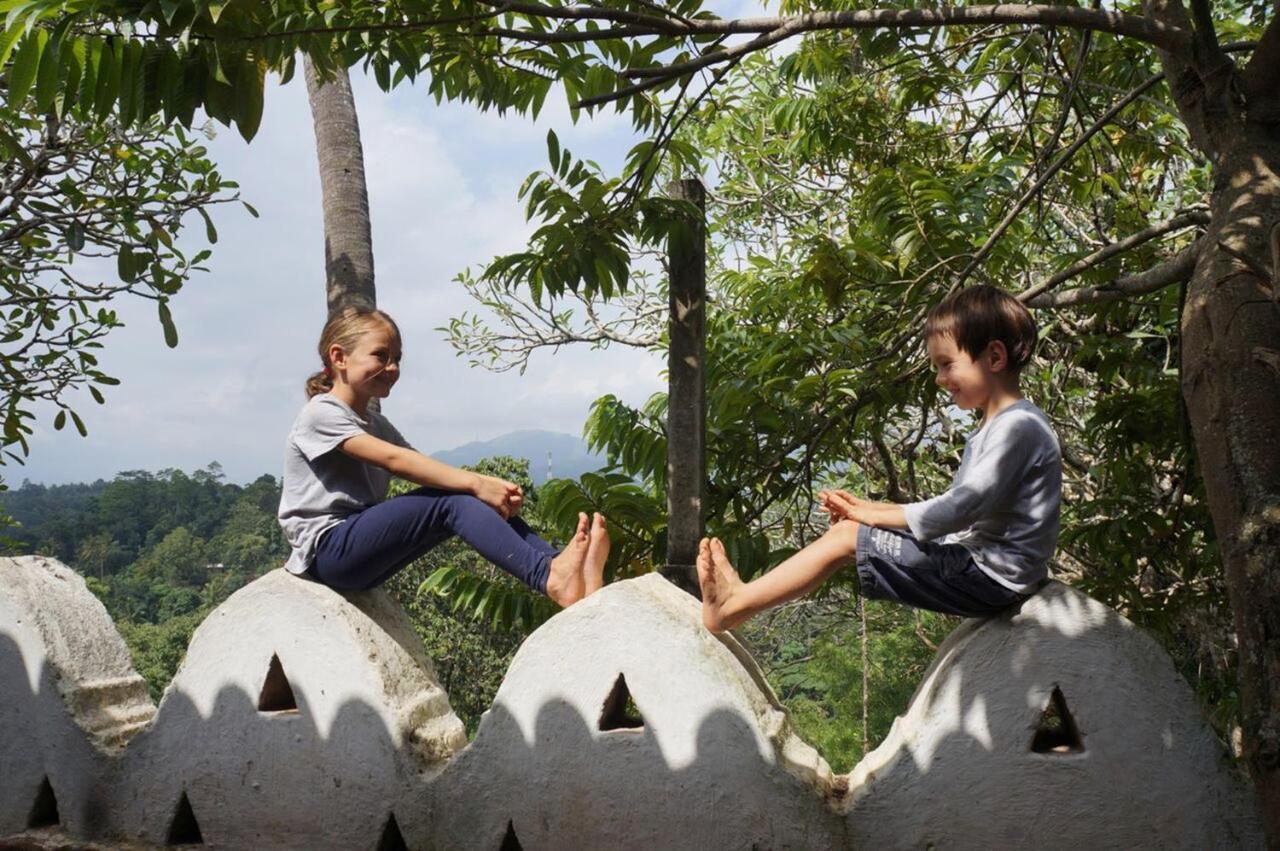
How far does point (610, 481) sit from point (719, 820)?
2.23 metres

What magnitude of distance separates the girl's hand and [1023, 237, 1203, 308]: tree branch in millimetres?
2017

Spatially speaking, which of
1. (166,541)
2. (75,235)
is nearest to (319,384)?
(75,235)

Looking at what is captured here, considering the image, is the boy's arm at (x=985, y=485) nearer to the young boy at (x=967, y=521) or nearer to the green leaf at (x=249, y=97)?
the young boy at (x=967, y=521)

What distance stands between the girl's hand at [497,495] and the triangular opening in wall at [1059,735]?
1575 millimetres

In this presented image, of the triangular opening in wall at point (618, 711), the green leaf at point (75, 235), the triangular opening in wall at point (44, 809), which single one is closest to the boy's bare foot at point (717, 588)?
the triangular opening in wall at point (618, 711)

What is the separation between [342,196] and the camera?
598cm

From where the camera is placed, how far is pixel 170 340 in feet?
18.0

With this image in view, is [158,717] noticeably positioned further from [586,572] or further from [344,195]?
[344,195]

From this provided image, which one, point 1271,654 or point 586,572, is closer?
point 1271,654

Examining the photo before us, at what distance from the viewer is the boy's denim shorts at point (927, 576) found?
2.94 meters

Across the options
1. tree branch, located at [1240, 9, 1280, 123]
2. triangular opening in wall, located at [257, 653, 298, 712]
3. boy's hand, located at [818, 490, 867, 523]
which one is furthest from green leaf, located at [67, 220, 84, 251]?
tree branch, located at [1240, 9, 1280, 123]

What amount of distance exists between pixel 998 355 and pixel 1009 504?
1.38 ft

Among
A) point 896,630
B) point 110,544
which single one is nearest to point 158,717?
point 896,630

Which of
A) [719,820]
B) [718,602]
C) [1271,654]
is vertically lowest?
[719,820]
